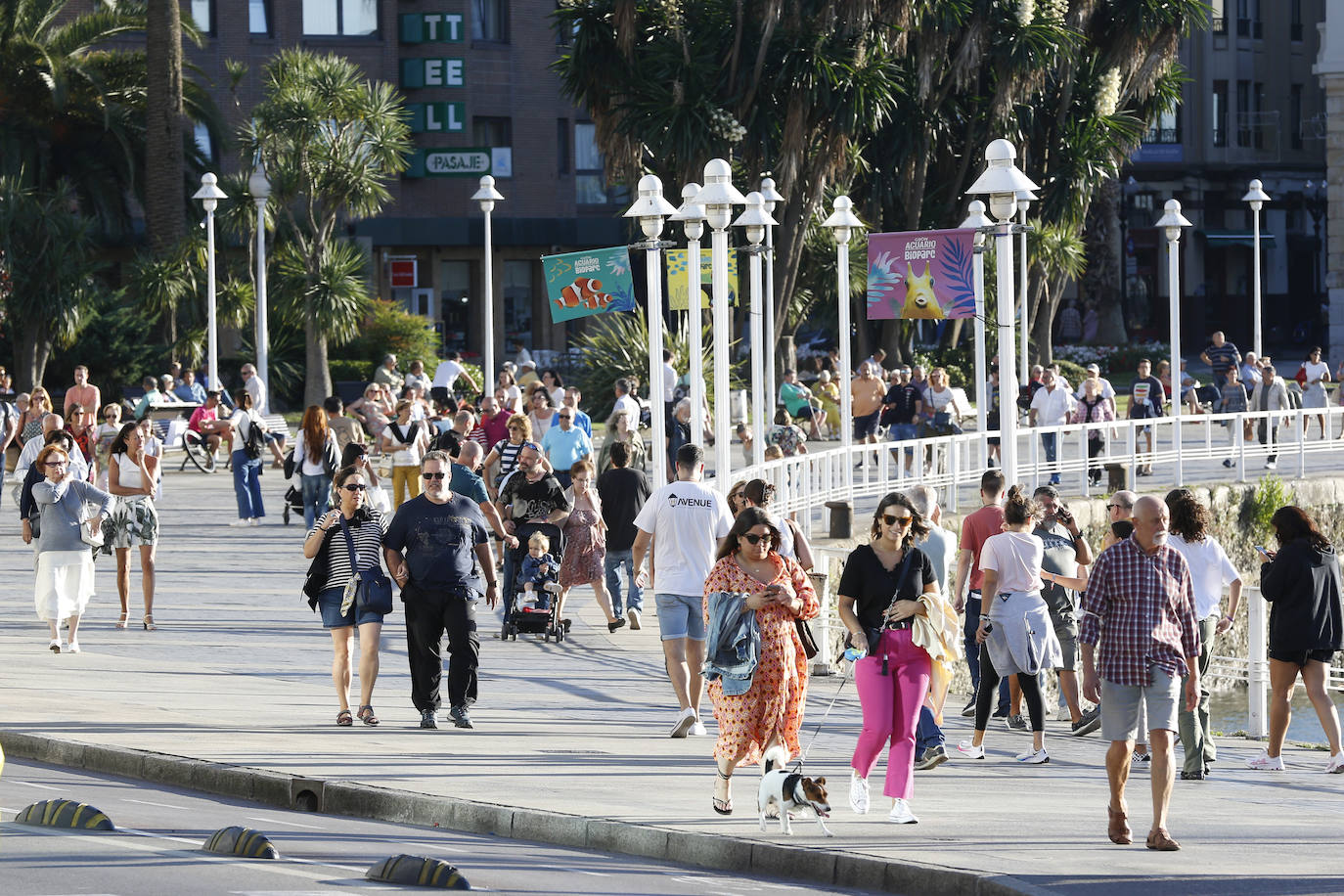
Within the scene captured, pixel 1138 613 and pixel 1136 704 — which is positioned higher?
pixel 1138 613

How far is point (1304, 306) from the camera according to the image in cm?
6900

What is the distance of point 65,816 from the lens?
9242 millimetres

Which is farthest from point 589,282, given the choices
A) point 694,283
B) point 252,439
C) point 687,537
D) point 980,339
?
point 687,537

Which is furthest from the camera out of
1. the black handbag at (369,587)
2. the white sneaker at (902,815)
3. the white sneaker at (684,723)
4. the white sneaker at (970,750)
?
the black handbag at (369,587)

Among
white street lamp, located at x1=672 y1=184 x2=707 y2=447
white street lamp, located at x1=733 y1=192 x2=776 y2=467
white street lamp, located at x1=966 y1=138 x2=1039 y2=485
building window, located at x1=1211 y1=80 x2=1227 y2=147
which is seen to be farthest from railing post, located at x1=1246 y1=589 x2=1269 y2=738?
building window, located at x1=1211 y1=80 x2=1227 y2=147

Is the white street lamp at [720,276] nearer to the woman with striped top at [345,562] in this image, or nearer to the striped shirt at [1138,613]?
the woman with striped top at [345,562]

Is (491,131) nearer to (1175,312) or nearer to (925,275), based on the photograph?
(1175,312)

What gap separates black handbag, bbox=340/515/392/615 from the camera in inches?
470

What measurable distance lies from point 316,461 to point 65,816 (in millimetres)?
10174

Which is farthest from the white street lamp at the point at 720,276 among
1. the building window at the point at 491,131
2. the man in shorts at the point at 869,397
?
the building window at the point at 491,131

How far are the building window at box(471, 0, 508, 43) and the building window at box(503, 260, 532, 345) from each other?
6399 mm

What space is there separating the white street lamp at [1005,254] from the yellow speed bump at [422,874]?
9013mm

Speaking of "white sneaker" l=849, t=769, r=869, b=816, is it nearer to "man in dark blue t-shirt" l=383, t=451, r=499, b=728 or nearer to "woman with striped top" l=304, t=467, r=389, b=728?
"man in dark blue t-shirt" l=383, t=451, r=499, b=728

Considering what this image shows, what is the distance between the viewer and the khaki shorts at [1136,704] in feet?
29.2
